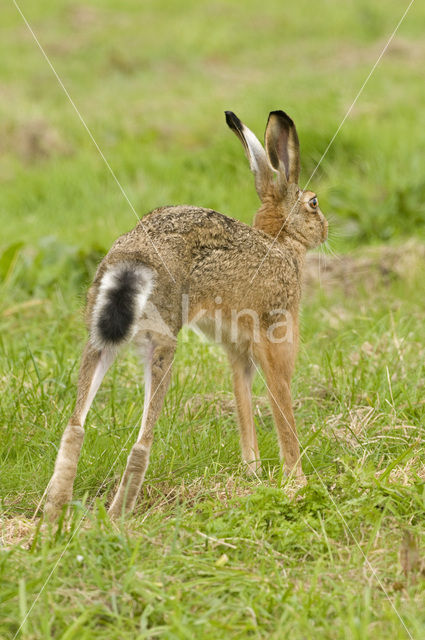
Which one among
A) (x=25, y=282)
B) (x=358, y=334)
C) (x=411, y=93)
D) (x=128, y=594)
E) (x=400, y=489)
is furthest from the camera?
(x=411, y=93)

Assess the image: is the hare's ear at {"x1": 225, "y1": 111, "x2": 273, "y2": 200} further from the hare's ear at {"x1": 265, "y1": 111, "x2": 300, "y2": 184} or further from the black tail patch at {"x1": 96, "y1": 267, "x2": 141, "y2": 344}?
the black tail patch at {"x1": 96, "y1": 267, "x2": 141, "y2": 344}

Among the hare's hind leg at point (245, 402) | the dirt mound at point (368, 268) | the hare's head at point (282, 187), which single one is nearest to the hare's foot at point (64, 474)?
the hare's hind leg at point (245, 402)

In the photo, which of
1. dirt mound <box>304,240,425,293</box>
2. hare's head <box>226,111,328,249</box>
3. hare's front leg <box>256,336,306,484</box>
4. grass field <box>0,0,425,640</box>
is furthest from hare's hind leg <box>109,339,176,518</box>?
dirt mound <box>304,240,425,293</box>

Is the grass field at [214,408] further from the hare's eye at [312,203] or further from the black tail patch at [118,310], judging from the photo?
the hare's eye at [312,203]

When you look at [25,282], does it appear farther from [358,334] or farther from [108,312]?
[108,312]

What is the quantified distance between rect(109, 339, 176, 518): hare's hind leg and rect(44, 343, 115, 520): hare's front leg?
172 mm

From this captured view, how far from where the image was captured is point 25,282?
6176 mm

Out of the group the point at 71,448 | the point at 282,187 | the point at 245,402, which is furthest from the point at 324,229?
the point at 71,448

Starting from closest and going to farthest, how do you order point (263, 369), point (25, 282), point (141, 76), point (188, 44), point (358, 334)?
point (263, 369), point (358, 334), point (25, 282), point (141, 76), point (188, 44)

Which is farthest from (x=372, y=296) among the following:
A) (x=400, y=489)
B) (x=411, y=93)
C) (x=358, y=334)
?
(x=411, y=93)

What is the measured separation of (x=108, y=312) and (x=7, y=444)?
3.80 ft

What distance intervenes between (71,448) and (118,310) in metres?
0.54

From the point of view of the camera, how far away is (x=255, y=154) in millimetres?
4191

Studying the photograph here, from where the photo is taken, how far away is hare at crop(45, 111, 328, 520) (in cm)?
317
